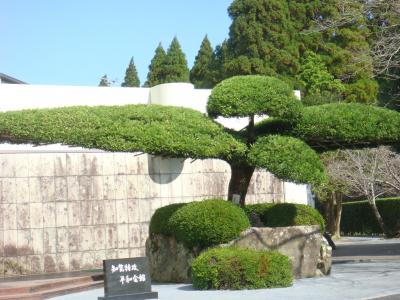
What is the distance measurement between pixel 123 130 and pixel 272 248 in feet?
12.9

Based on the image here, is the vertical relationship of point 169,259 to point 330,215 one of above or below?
above

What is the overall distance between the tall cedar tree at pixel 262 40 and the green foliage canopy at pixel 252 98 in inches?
984

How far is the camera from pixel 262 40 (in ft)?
133

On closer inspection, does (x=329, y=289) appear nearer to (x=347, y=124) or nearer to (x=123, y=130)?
(x=347, y=124)

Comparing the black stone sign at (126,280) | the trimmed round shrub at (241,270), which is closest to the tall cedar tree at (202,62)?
the trimmed round shrub at (241,270)

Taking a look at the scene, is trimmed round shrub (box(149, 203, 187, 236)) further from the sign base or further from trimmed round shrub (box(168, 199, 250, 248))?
the sign base

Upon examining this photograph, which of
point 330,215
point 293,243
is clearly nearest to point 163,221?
point 293,243

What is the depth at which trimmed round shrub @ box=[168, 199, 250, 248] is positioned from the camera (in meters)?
14.2

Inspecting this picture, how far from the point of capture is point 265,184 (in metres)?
23.7

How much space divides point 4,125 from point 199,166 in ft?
33.3

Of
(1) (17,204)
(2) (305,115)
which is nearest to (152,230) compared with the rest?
(2) (305,115)

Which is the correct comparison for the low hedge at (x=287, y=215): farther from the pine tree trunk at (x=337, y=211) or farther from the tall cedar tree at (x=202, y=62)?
the tall cedar tree at (x=202, y=62)

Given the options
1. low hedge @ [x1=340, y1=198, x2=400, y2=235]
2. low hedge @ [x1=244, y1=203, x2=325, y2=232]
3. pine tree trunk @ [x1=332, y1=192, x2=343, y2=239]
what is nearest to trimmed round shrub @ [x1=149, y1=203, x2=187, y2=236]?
low hedge @ [x1=244, y1=203, x2=325, y2=232]

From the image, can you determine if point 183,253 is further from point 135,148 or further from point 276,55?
point 276,55
